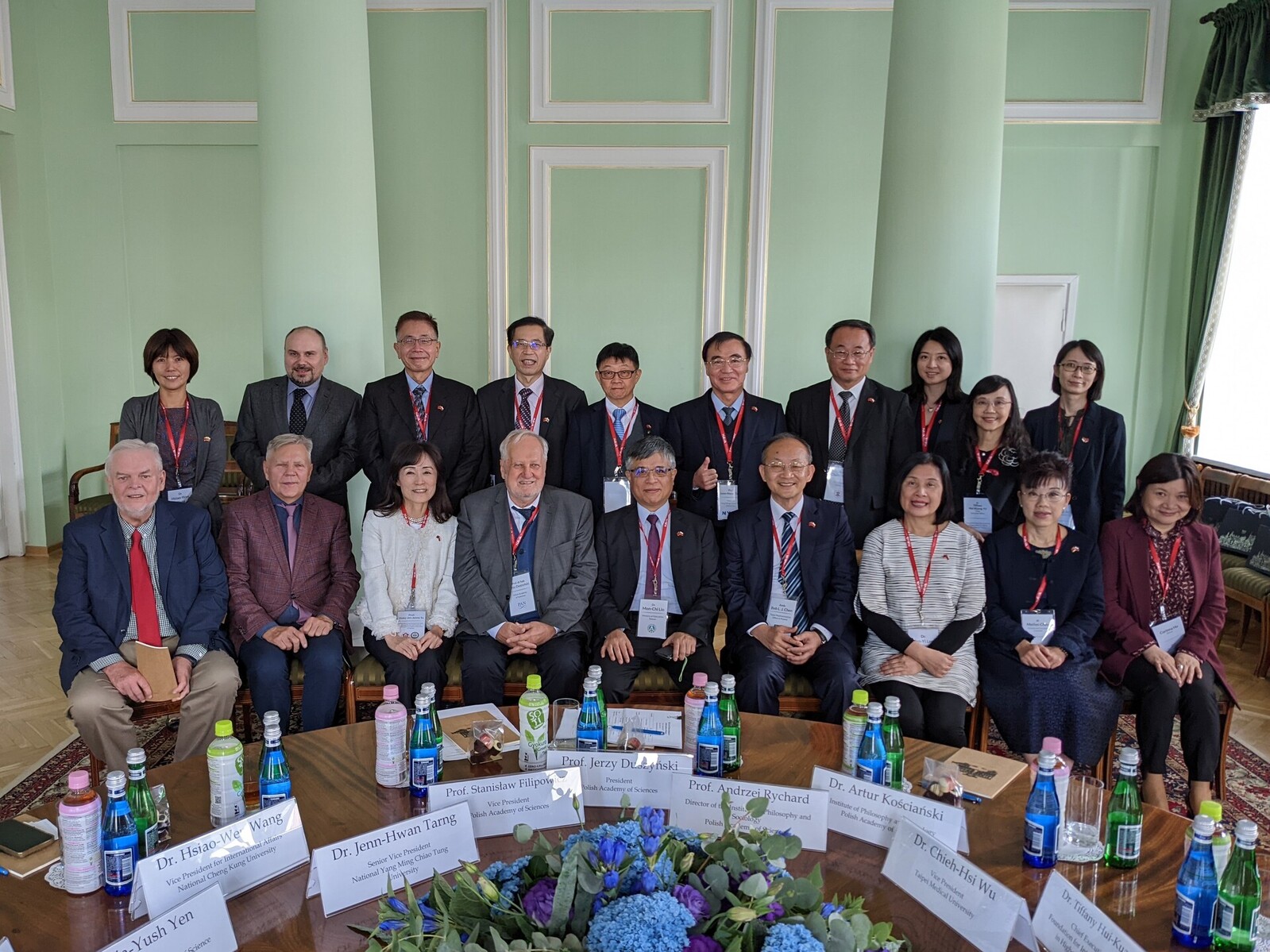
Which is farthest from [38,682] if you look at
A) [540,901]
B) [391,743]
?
[540,901]

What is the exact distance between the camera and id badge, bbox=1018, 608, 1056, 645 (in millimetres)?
3385

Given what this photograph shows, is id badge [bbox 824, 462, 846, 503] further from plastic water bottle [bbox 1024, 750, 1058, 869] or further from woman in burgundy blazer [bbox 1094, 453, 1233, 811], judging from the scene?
plastic water bottle [bbox 1024, 750, 1058, 869]

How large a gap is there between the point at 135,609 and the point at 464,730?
153 cm

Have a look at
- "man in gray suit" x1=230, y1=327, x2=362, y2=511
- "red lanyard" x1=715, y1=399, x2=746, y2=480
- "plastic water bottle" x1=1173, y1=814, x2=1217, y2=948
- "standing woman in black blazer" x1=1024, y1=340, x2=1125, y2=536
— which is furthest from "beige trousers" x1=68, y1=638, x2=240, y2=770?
"standing woman in black blazer" x1=1024, y1=340, x2=1125, y2=536

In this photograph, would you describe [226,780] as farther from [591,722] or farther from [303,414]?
[303,414]

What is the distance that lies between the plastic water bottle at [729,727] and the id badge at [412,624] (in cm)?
154

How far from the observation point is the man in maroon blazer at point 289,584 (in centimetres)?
329

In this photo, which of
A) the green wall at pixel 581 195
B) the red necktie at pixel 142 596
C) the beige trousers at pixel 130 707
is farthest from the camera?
Answer: the green wall at pixel 581 195

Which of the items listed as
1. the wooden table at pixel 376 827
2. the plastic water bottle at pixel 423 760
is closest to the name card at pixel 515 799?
the wooden table at pixel 376 827

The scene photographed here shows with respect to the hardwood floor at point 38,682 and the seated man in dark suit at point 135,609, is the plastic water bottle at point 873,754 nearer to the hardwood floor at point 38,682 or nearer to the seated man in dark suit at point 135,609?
the seated man in dark suit at point 135,609

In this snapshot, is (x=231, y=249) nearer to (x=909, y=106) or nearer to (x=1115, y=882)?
(x=909, y=106)

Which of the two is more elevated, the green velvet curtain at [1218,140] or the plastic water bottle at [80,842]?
the green velvet curtain at [1218,140]

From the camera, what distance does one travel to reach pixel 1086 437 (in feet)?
13.4

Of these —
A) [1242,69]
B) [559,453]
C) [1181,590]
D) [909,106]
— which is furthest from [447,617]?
[1242,69]
